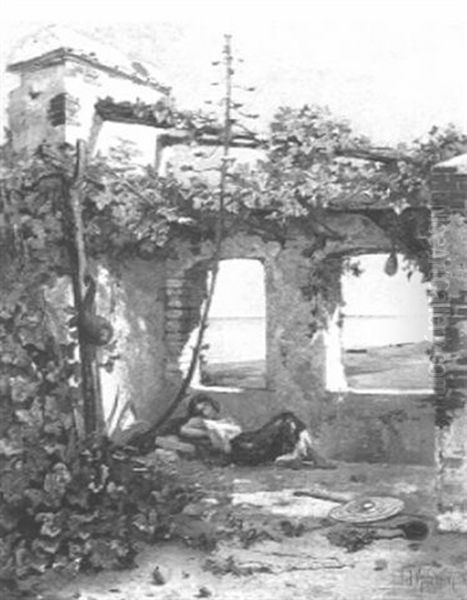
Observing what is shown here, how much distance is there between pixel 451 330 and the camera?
600 cm

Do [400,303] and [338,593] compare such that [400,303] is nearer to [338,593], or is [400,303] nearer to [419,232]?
[419,232]

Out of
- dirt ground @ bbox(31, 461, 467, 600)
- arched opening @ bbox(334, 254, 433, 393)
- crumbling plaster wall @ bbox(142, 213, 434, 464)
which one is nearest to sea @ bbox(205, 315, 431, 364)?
arched opening @ bbox(334, 254, 433, 393)

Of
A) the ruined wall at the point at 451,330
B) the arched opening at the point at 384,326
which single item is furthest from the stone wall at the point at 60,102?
the arched opening at the point at 384,326

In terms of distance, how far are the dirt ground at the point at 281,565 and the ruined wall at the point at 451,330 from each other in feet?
1.09

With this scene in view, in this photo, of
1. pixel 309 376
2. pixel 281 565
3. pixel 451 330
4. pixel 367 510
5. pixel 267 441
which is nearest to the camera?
pixel 281 565

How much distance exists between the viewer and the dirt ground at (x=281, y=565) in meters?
5.08

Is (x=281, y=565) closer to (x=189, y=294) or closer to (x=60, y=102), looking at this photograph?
(x=189, y=294)

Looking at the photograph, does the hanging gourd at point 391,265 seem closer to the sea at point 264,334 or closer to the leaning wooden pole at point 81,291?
the leaning wooden pole at point 81,291

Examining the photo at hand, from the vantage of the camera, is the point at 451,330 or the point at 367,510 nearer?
the point at 451,330

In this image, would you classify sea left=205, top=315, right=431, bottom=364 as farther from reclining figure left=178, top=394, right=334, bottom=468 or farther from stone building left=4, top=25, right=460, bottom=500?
reclining figure left=178, top=394, right=334, bottom=468

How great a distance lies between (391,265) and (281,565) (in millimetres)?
4051

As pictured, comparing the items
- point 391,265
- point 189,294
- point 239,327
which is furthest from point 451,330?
point 239,327

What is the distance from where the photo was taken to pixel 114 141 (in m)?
9.34

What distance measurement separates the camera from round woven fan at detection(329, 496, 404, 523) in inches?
253
